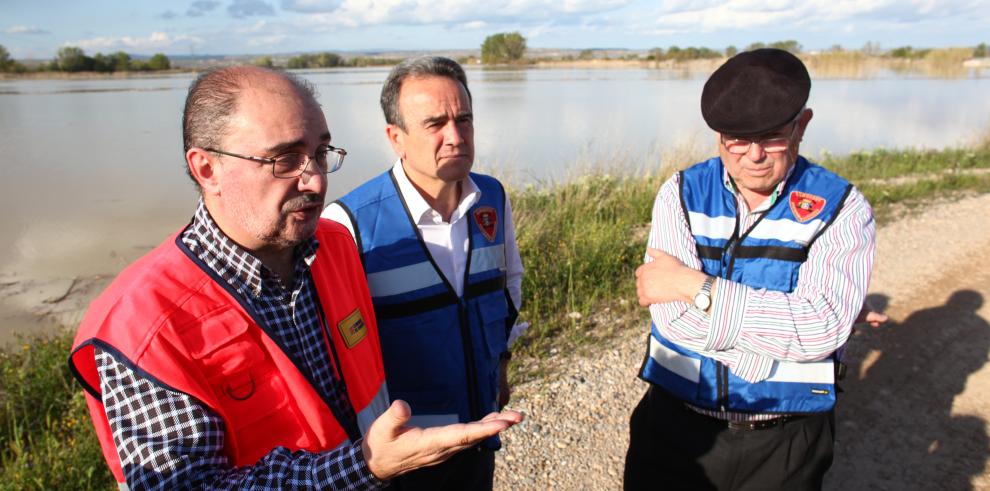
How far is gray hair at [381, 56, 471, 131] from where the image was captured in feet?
7.67

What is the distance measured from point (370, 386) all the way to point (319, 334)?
0.76 ft

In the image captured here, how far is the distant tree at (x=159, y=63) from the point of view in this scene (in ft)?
99.9

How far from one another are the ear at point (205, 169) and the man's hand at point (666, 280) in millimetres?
1315

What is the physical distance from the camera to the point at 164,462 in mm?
1231

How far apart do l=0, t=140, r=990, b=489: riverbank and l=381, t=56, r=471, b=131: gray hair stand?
2047mm

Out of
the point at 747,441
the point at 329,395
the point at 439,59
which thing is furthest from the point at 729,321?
the point at 439,59

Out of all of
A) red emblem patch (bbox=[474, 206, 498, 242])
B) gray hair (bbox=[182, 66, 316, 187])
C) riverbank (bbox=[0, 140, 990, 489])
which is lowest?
riverbank (bbox=[0, 140, 990, 489])

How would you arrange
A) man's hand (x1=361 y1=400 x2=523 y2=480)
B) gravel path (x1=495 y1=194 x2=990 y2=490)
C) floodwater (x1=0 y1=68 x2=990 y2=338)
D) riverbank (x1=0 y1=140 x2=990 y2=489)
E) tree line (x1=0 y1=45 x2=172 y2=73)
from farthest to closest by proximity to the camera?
tree line (x1=0 y1=45 x2=172 y2=73)
floodwater (x1=0 y1=68 x2=990 y2=338)
riverbank (x1=0 y1=140 x2=990 y2=489)
gravel path (x1=495 y1=194 x2=990 y2=490)
man's hand (x1=361 y1=400 x2=523 y2=480)

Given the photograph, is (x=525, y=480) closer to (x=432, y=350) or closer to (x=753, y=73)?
(x=432, y=350)

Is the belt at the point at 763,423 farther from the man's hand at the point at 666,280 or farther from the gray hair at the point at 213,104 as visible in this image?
the gray hair at the point at 213,104

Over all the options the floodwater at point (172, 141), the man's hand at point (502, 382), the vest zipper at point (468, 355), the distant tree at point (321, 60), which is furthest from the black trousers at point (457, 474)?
the distant tree at point (321, 60)

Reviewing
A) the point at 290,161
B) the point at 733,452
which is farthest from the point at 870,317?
the point at 290,161

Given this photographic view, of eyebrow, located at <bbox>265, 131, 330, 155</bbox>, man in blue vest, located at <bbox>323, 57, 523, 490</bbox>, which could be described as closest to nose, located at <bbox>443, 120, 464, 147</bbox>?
man in blue vest, located at <bbox>323, 57, 523, 490</bbox>

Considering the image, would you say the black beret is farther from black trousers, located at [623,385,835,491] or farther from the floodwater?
the floodwater
